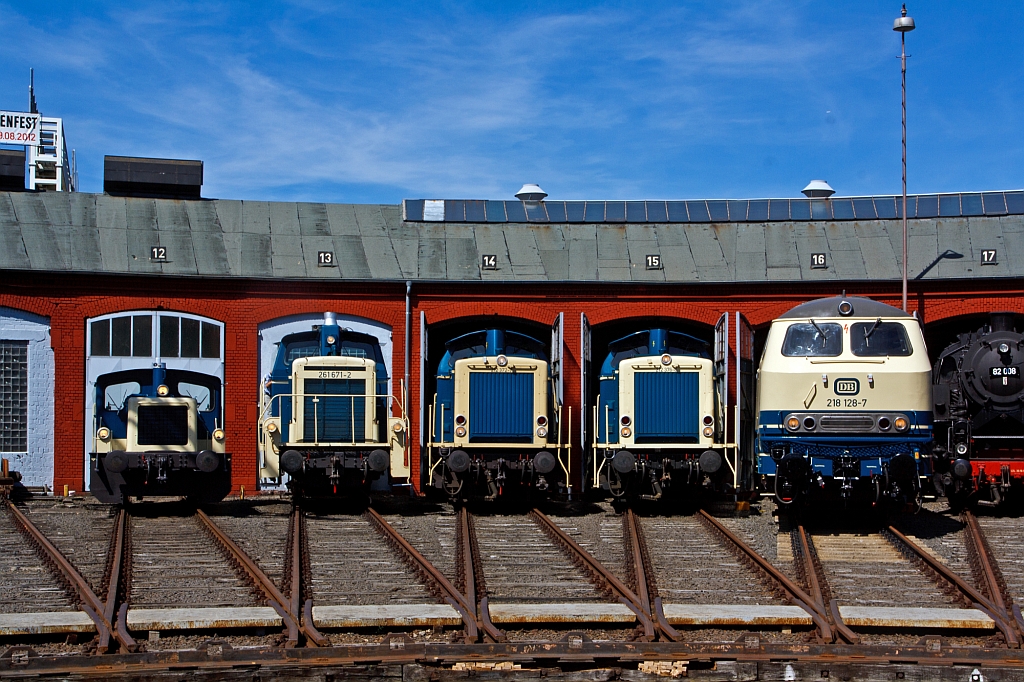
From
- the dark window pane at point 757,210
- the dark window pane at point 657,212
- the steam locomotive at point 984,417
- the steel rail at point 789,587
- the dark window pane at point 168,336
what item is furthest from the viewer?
the dark window pane at point 657,212

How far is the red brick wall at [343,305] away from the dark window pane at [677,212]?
2.71m

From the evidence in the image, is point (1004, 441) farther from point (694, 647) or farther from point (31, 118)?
point (31, 118)

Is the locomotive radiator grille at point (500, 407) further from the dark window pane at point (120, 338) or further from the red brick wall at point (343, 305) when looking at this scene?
the dark window pane at point (120, 338)

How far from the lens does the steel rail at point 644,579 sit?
9.29m

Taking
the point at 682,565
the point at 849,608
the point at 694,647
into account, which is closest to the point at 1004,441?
the point at 682,565

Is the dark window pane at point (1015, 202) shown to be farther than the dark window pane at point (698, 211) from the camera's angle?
No

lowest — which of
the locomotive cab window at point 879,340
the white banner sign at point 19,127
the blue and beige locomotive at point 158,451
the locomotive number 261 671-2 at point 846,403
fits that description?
the blue and beige locomotive at point 158,451

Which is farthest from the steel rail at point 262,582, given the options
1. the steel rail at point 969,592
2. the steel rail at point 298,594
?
the steel rail at point 969,592

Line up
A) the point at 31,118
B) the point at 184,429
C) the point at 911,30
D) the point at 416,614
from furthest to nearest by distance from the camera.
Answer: the point at 31,118
the point at 911,30
the point at 184,429
the point at 416,614

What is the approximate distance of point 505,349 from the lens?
62.8 ft

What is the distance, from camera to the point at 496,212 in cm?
2516

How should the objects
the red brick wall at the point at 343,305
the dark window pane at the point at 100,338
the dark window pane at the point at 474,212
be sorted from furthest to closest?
the dark window pane at the point at 474,212 → the dark window pane at the point at 100,338 → the red brick wall at the point at 343,305

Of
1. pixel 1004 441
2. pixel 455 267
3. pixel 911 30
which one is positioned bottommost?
pixel 1004 441

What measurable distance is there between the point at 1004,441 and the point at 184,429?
1305 centimetres
